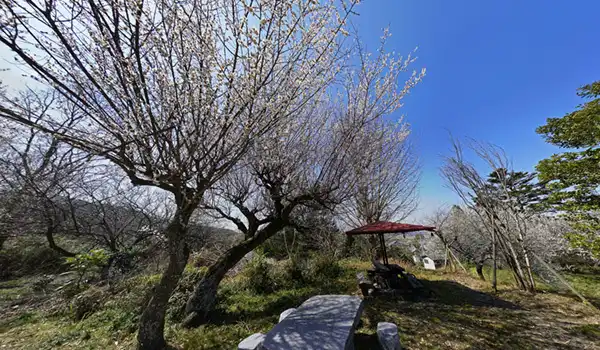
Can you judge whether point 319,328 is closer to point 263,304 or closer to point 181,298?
point 263,304

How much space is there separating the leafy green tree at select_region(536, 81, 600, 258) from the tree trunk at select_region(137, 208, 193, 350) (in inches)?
494

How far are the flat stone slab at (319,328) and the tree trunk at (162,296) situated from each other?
1.65 m

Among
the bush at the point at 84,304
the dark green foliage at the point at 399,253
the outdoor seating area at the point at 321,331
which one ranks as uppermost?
the dark green foliage at the point at 399,253

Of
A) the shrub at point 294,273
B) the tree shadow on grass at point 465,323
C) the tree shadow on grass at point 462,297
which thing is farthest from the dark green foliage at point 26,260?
the tree shadow on grass at point 462,297

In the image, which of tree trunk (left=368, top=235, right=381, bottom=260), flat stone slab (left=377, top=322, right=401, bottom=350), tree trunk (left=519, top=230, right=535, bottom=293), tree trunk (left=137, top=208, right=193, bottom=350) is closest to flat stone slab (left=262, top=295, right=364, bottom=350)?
flat stone slab (left=377, top=322, right=401, bottom=350)

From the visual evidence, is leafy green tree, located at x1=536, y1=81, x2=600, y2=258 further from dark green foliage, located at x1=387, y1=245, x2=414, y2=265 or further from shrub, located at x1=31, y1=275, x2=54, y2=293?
shrub, located at x1=31, y1=275, x2=54, y2=293

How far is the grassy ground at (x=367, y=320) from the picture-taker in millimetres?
2834

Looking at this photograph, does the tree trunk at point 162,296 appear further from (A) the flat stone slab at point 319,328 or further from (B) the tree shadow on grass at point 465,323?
(B) the tree shadow on grass at point 465,323

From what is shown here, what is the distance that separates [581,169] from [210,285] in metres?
14.0

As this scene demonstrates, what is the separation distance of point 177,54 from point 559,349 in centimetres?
576

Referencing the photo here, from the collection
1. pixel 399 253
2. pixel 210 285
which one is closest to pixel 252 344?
pixel 210 285

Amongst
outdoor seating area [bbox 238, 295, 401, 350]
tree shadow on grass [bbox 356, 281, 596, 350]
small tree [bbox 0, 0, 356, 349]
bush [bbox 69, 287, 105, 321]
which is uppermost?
small tree [bbox 0, 0, 356, 349]

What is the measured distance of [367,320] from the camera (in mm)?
3633

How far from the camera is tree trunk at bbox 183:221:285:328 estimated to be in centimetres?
382
